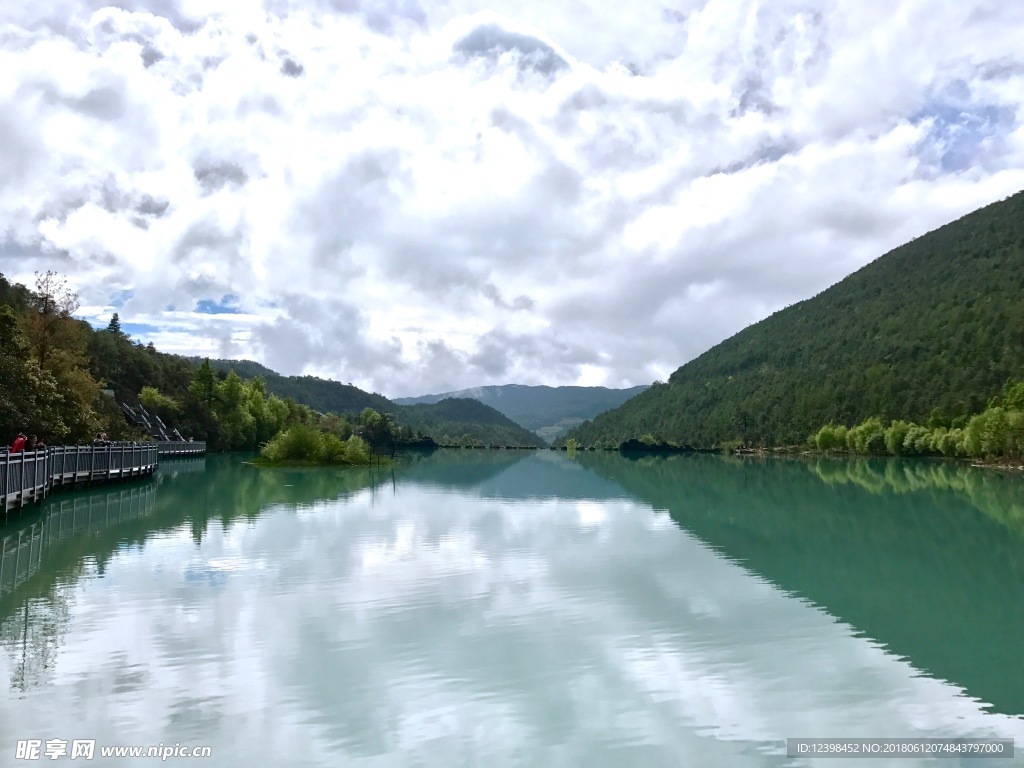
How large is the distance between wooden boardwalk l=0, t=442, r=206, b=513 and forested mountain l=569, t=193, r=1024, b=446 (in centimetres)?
10678

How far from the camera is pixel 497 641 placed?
14078 millimetres

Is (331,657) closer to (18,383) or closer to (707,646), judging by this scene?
(707,646)

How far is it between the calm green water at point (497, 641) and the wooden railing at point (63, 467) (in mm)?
1278

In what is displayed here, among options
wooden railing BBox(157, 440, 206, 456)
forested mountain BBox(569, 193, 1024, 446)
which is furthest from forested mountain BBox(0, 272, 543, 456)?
forested mountain BBox(569, 193, 1024, 446)

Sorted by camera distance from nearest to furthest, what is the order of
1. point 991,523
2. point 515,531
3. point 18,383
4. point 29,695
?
point 29,695 < point 515,531 < point 991,523 < point 18,383

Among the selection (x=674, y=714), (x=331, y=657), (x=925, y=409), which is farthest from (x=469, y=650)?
(x=925, y=409)

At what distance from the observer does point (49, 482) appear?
117 ft

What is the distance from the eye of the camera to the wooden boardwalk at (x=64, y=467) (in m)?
28.3

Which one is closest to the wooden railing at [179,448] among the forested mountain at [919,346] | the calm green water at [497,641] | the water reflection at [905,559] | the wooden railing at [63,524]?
the wooden railing at [63,524]

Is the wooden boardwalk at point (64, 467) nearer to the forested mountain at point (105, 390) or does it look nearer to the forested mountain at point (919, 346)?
the forested mountain at point (105, 390)

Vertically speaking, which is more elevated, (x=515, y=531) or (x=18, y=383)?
(x=18, y=383)

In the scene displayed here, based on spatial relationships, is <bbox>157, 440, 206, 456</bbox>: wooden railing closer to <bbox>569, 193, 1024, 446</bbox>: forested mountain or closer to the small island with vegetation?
the small island with vegetation

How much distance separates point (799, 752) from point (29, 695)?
9762 mm

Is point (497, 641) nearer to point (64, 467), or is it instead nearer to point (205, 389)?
point (64, 467)
